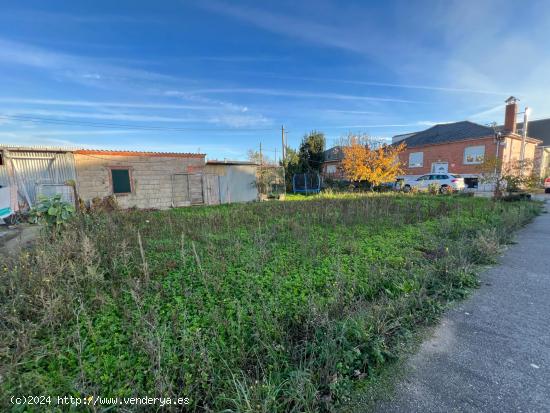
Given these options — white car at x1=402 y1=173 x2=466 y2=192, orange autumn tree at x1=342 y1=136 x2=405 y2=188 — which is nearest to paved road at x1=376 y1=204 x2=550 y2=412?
orange autumn tree at x1=342 y1=136 x2=405 y2=188

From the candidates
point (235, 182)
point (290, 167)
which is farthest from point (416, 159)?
point (235, 182)

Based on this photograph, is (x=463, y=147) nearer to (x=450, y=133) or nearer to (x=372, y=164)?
(x=450, y=133)

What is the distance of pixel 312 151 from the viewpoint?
23.0 metres

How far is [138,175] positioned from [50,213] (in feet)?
26.6

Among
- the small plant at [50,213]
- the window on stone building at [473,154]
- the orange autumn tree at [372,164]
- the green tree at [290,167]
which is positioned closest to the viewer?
the small plant at [50,213]

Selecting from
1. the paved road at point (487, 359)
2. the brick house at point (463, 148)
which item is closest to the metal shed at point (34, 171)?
the paved road at point (487, 359)

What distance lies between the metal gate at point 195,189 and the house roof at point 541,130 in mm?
33850

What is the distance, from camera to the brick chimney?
18.3 m

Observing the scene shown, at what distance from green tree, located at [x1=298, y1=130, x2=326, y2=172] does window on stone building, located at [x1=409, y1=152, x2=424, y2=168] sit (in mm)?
8440

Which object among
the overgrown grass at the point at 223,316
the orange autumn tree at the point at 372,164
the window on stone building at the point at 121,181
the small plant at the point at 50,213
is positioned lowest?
the overgrown grass at the point at 223,316

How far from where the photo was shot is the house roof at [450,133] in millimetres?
18844

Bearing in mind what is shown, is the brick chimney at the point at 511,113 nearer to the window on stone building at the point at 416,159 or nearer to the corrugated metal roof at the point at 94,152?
the window on stone building at the point at 416,159

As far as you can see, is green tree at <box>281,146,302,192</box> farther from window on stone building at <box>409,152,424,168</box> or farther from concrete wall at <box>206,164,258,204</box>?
window on stone building at <box>409,152,424,168</box>

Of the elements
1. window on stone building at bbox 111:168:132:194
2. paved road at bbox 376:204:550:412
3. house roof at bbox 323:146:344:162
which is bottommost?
paved road at bbox 376:204:550:412
